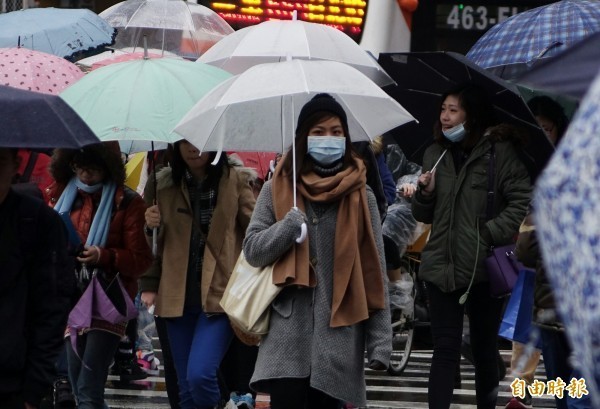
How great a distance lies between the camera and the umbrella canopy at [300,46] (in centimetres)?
827

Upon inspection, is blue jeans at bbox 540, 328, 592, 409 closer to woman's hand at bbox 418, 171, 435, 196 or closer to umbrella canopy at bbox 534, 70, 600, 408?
woman's hand at bbox 418, 171, 435, 196

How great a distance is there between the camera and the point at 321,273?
576 centimetres

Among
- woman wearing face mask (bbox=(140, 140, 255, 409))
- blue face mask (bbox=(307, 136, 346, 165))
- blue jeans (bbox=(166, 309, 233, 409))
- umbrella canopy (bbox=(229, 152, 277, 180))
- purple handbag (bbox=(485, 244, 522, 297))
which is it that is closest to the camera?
blue face mask (bbox=(307, 136, 346, 165))

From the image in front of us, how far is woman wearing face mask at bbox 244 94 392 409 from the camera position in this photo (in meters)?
5.66

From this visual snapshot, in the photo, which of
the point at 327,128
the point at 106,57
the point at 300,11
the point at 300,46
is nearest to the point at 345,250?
the point at 327,128

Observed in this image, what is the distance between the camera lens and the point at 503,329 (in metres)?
7.20

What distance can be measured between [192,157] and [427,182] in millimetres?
1223

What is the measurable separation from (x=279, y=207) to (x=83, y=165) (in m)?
1.69

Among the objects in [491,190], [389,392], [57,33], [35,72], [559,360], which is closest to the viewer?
[559,360]

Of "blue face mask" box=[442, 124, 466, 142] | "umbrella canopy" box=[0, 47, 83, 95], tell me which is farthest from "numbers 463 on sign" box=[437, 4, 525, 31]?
"blue face mask" box=[442, 124, 466, 142]

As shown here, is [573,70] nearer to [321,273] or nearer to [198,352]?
[321,273]

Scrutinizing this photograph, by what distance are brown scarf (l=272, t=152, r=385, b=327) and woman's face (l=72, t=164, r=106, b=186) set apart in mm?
1536

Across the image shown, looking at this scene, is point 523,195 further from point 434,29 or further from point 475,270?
point 434,29

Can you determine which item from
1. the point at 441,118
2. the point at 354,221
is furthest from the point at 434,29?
the point at 354,221
